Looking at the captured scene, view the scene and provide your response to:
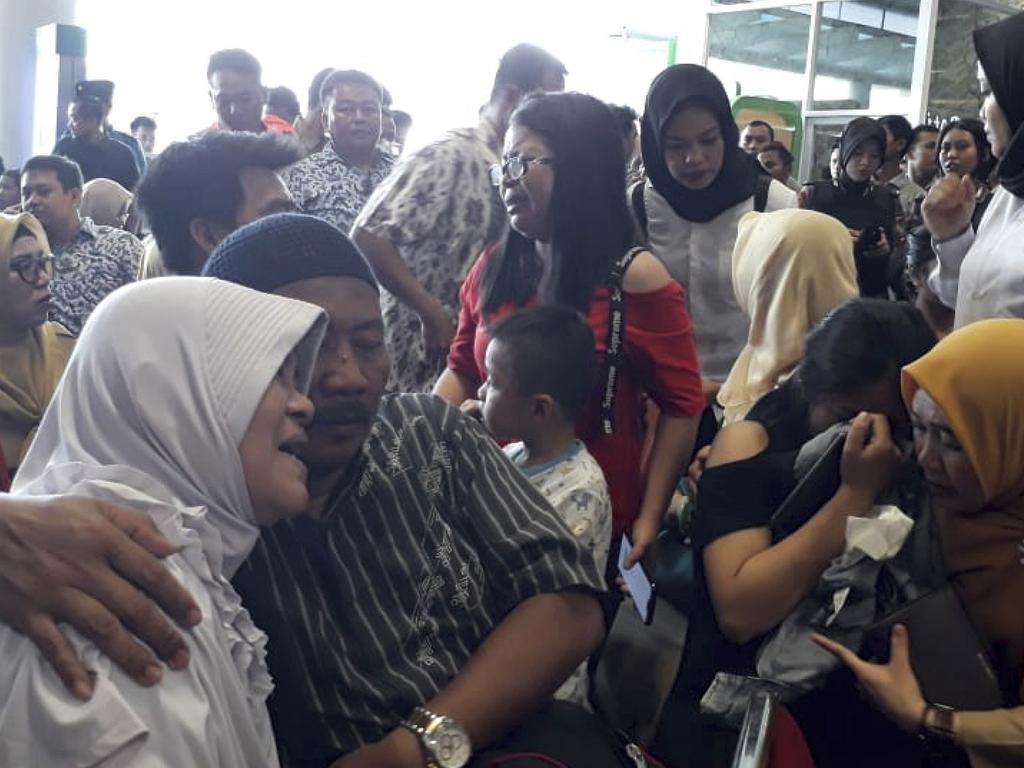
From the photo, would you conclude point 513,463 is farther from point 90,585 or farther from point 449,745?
point 90,585

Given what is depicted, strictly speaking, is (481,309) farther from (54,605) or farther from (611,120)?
(54,605)

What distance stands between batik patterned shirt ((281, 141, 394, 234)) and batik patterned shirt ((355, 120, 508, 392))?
428mm

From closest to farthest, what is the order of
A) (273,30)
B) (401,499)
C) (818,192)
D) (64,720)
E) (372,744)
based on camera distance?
1. (64,720)
2. (372,744)
3. (401,499)
4. (818,192)
5. (273,30)

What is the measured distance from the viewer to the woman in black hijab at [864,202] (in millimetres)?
4492

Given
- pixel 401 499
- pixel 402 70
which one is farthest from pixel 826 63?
pixel 401 499

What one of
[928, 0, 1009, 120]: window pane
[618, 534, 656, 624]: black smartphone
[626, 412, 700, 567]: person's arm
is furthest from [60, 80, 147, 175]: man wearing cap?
[928, 0, 1009, 120]: window pane

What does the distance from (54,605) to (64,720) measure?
0.37 ft

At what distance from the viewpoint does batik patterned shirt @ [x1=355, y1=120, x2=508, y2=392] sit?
274cm

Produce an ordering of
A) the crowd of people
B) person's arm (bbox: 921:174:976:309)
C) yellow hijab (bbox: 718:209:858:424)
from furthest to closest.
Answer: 1. person's arm (bbox: 921:174:976:309)
2. yellow hijab (bbox: 718:209:858:424)
3. the crowd of people

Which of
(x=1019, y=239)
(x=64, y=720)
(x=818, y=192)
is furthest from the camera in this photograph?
(x=818, y=192)

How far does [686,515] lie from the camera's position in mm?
2311

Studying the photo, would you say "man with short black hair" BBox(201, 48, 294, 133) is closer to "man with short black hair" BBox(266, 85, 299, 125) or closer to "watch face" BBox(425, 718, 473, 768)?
"man with short black hair" BBox(266, 85, 299, 125)

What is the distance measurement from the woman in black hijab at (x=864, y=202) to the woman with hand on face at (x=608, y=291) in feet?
7.77

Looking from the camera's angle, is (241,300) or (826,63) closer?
(241,300)
